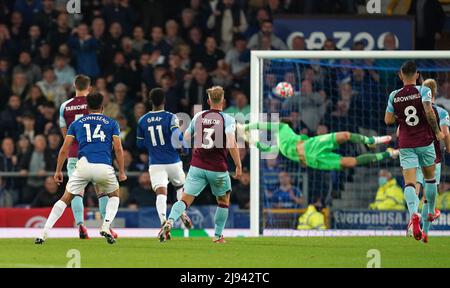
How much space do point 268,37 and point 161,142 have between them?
7.31 m

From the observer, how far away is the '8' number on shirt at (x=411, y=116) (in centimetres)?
1523

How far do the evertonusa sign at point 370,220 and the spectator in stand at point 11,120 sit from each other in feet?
21.5

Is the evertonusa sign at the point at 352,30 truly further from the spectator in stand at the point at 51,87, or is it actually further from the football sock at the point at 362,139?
the spectator in stand at the point at 51,87

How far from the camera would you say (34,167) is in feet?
73.3

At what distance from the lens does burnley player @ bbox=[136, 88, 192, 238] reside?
1636 cm

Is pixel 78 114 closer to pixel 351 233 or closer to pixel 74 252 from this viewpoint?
pixel 74 252

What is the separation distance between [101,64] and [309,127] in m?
5.02

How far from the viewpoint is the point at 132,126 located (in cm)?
2269

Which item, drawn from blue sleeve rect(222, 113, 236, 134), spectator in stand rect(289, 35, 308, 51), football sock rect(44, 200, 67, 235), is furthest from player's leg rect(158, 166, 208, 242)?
spectator in stand rect(289, 35, 308, 51)

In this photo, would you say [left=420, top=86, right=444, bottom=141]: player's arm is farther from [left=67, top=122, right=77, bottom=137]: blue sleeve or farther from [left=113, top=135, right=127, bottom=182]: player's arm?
[left=67, top=122, right=77, bottom=137]: blue sleeve

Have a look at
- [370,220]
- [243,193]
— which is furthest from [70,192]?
[243,193]

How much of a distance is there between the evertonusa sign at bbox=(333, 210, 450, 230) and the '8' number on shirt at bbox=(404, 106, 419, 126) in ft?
16.5

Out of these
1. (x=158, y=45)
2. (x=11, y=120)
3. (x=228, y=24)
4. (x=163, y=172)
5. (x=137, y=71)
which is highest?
(x=228, y=24)

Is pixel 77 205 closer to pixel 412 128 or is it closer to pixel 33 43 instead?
pixel 412 128
